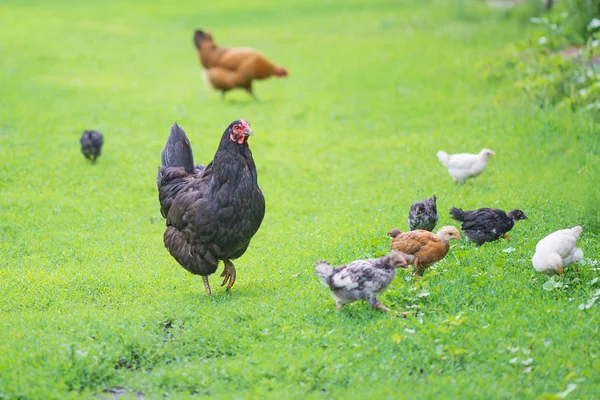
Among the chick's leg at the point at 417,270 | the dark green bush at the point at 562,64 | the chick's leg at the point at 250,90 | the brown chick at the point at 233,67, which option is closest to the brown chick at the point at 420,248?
the chick's leg at the point at 417,270

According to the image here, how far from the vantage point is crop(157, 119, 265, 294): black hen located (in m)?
7.39

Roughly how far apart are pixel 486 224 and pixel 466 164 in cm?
255

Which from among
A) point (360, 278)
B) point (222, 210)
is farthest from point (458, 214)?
point (222, 210)

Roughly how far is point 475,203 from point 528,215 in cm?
90

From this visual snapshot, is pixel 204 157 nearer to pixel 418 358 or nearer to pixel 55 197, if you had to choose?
pixel 55 197

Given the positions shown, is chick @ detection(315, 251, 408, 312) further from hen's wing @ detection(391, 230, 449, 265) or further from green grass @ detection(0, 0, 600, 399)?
hen's wing @ detection(391, 230, 449, 265)

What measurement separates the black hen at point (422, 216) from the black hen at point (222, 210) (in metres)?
1.94

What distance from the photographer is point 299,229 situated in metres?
9.84

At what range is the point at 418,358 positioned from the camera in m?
5.96

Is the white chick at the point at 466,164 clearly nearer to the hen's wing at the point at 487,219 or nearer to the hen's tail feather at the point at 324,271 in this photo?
the hen's wing at the point at 487,219

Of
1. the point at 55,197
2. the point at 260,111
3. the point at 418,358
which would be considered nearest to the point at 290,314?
the point at 418,358

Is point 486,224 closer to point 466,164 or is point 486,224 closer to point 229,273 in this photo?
point 466,164

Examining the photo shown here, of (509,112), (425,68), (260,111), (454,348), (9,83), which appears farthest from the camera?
(425,68)

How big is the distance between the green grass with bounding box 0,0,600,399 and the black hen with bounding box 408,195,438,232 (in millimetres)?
364
